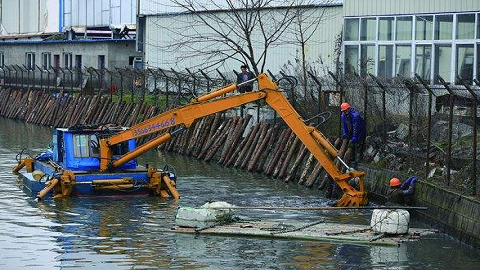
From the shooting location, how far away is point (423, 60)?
40.2 m

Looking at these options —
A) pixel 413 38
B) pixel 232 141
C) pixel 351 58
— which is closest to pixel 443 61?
pixel 413 38

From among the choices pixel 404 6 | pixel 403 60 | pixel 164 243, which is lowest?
pixel 164 243

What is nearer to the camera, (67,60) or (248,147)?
(248,147)

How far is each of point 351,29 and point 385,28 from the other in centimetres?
193

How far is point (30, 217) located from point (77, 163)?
3.85m

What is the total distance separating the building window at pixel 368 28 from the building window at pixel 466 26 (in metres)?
4.44

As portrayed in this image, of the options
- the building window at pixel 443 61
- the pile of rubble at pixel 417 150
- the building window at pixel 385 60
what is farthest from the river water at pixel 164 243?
the building window at pixel 385 60

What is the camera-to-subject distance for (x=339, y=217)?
2694 cm

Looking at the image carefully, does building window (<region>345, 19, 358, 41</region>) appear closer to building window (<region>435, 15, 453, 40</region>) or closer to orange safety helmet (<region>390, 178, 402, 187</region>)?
building window (<region>435, 15, 453, 40</region>)

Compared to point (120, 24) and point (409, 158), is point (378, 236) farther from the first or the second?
point (120, 24)

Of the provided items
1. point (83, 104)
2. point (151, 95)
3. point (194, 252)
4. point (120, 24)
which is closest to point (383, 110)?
point (194, 252)

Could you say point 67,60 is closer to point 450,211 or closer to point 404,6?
point 404,6

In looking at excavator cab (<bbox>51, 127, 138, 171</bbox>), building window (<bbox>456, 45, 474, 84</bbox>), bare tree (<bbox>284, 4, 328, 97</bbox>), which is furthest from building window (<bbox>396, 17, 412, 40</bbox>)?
excavator cab (<bbox>51, 127, 138, 171</bbox>)

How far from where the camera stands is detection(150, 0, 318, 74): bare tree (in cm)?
4588
